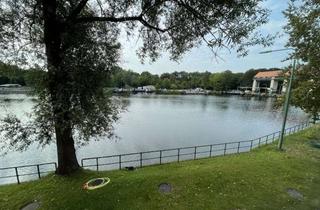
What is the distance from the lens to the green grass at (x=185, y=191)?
8.70 metres

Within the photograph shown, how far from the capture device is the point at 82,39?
852 cm

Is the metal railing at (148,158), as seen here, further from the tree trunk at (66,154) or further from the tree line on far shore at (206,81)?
the tree line on far shore at (206,81)

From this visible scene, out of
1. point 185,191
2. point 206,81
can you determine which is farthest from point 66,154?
point 206,81

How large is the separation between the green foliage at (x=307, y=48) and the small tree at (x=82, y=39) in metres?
4.40

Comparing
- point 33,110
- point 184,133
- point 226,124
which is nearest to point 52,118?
point 33,110

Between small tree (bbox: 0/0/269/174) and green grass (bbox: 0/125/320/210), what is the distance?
204cm

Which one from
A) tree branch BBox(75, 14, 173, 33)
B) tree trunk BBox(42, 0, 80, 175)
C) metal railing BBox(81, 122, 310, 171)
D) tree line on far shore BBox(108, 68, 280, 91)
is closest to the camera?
tree trunk BBox(42, 0, 80, 175)

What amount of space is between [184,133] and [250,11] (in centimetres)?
2184

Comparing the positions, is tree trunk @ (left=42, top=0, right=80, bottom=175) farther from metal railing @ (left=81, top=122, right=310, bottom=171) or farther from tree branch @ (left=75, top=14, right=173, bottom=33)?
metal railing @ (left=81, top=122, right=310, bottom=171)

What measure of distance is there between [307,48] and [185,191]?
8.29m

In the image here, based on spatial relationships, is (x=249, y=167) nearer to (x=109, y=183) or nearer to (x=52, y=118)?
(x=109, y=183)

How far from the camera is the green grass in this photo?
8.70 meters

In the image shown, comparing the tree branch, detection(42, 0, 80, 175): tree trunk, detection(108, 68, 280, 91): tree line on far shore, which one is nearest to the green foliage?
the tree branch

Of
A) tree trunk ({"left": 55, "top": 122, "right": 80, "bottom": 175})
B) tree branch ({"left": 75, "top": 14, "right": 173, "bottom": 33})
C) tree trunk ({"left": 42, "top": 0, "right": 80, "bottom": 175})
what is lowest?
tree trunk ({"left": 55, "top": 122, "right": 80, "bottom": 175})
